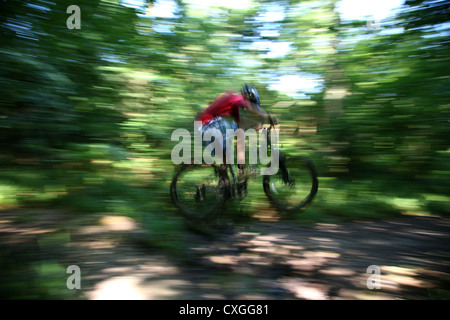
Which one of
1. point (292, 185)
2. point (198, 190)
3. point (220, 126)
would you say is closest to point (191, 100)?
point (220, 126)

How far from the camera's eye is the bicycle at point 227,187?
384cm

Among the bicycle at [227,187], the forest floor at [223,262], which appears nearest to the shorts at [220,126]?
the bicycle at [227,187]

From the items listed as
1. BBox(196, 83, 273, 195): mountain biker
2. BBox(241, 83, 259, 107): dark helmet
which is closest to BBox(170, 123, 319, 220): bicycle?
BBox(196, 83, 273, 195): mountain biker

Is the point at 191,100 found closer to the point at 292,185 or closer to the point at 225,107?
the point at 225,107

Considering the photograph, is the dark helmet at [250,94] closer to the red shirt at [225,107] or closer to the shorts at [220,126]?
the red shirt at [225,107]

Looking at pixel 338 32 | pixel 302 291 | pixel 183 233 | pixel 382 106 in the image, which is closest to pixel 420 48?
pixel 382 106

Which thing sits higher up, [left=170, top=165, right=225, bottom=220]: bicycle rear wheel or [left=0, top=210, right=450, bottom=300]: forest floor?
[left=170, top=165, right=225, bottom=220]: bicycle rear wheel

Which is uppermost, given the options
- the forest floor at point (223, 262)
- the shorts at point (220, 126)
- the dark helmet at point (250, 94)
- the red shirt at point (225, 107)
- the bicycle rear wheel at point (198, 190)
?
the dark helmet at point (250, 94)

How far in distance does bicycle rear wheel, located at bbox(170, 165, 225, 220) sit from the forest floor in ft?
1.43

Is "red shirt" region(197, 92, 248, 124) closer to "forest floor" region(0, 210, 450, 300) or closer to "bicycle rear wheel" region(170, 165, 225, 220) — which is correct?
"bicycle rear wheel" region(170, 165, 225, 220)

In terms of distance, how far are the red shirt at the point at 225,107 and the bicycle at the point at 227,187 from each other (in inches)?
26.4

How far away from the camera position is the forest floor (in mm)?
2254

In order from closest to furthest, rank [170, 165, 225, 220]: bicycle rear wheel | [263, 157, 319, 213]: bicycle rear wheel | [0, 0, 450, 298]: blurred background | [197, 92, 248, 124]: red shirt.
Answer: [0, 0, 450, 298]: blurred background, [197, 92, 248, 124]: red shirt, [170, 165, 225, 220]: bicycle rear wheel, [263, 157, 319, 213]: bicycle rear wheel

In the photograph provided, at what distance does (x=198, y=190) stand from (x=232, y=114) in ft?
3.90
